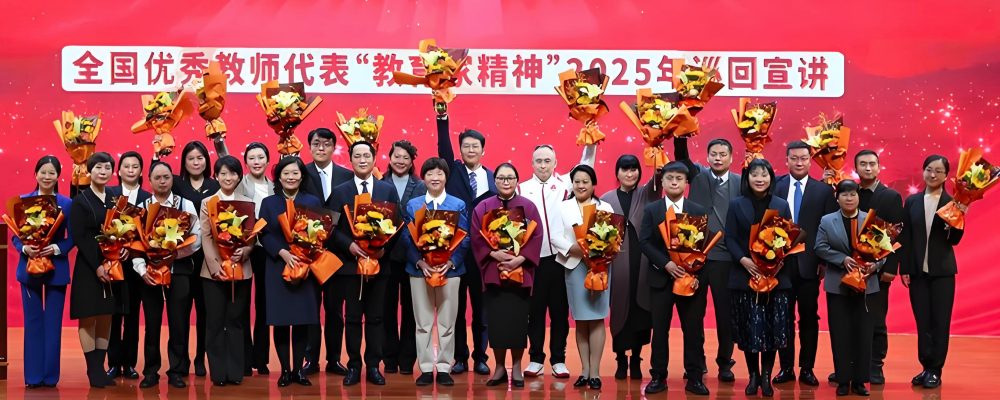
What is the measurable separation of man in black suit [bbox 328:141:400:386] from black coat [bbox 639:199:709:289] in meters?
1.16

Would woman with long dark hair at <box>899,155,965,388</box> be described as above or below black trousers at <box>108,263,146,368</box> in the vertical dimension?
above

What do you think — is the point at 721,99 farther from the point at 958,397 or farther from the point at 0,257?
the point at 0,257

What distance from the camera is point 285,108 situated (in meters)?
4.67

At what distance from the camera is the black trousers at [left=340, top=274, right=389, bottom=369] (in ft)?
13.7

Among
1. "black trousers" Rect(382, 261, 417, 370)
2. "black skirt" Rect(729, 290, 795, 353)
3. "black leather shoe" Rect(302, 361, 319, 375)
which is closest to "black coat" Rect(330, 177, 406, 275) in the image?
"black trousers" Rect(382, 261, 417, 370)

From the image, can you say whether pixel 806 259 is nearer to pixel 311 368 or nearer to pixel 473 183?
pixel 473 183

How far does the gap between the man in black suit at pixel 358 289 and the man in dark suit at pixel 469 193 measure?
1.51 feet

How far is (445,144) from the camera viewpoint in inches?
181

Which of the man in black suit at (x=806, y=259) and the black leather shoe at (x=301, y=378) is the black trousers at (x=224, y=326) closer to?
the black leather shoe at (x=301, y=378)

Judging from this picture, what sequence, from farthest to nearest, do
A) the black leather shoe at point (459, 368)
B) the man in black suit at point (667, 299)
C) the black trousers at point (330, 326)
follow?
1. the black leather shoe at point (459, 368)
2. the black trousers at point (330, 326)
3. the man in black suit at point (667, 299)

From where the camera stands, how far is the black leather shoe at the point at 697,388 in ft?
13.2

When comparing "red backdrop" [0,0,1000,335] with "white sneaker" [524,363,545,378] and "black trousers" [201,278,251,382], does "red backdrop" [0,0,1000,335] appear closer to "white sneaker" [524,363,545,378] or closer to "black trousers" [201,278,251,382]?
"white sneaker" [524,363,545,378]

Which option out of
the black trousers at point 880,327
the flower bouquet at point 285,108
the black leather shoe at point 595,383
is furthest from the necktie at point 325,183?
the black trousers at point 880,327

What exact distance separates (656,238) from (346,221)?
1439 millimetres
